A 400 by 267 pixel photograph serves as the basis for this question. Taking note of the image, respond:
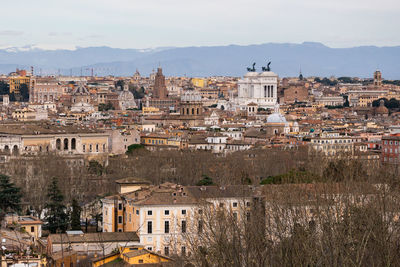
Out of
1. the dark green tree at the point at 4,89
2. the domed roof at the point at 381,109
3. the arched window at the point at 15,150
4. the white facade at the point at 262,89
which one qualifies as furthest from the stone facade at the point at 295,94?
the arched window at the point at 15,150

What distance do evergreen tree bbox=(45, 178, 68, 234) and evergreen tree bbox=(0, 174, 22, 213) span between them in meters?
0.98

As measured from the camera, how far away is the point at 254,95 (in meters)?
119

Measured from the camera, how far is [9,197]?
1473 inches

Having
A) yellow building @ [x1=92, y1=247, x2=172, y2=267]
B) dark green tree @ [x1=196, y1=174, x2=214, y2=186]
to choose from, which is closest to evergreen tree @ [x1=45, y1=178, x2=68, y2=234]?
dark green tree @ [x1=196, y1=174, x2=214, y2=186]

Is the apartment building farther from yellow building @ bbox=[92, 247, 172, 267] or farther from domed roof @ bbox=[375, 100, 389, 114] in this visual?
domed roof @ bbox=[375, 100, 389, 114]

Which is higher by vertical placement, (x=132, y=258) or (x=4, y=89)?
(x=4, y=89)

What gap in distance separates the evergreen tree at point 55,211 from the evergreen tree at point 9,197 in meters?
0.98

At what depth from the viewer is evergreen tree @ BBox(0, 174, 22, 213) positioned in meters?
37.1

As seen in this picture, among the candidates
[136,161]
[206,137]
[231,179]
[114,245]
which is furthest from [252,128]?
[114,245]

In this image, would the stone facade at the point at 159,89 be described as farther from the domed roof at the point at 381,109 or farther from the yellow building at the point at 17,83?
the domed roof at the point at 381,109

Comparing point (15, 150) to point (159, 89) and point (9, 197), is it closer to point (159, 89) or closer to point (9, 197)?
point (9, 197)

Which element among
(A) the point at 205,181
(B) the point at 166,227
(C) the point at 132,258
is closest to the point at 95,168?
(A) the point at 205,181

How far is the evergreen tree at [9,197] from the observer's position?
37094 mm

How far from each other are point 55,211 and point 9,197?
257 centimetres
